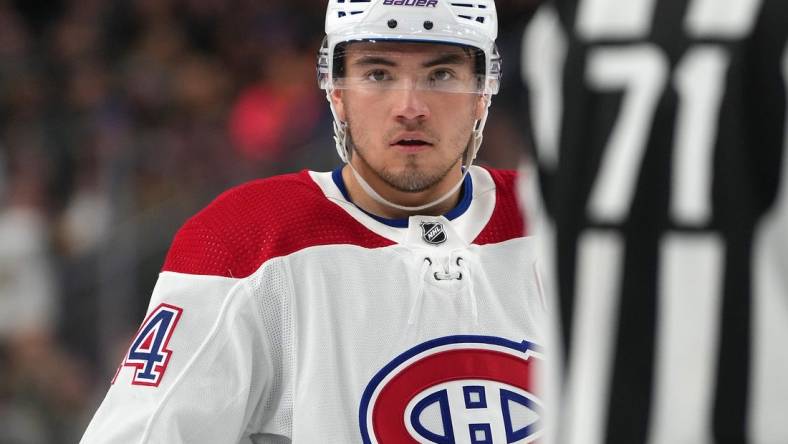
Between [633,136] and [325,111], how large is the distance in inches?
163

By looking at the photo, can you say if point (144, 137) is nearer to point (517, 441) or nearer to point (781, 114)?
point (517, 441)

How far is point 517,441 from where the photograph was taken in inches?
84.8

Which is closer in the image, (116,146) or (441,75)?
(441,75)

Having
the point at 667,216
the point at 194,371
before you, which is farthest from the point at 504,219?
the point at 667,216

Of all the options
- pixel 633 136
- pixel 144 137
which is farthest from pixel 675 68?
pixel 144 137

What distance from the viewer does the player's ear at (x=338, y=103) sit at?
7.95 feet

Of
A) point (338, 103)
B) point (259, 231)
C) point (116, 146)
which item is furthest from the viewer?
point (116, 146)

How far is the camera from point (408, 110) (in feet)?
7.54

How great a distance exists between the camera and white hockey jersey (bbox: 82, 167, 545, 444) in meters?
2.09

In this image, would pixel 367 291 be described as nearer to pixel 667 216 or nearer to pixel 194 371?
pixel 194 371

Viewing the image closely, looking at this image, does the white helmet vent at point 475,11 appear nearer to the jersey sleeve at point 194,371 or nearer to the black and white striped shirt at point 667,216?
the jersey sleeve at point 194,371

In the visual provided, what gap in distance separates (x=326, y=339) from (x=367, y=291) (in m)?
0.12

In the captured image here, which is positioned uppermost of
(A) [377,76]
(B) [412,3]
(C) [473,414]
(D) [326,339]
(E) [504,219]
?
(B) [412,3]

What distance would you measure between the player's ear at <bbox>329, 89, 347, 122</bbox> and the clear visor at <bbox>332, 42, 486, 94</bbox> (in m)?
0.04
